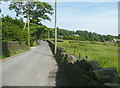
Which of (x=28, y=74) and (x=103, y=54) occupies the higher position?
(x=103, y=54)

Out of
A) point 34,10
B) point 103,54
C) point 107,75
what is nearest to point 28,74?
point 103,54

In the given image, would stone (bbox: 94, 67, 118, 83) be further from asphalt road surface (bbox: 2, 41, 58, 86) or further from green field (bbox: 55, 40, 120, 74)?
asphalt road surface (bbox: 2, 41, 58, 86)

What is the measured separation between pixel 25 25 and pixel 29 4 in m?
7.08

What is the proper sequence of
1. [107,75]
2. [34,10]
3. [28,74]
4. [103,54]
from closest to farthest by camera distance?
[107,75], [103,54], [28,74], [34,10]

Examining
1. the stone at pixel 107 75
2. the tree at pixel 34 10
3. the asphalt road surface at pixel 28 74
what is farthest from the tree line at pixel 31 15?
the stone at pixel 107 75

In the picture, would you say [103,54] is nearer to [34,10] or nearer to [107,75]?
[107,75]

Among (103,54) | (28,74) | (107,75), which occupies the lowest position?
(28,74)

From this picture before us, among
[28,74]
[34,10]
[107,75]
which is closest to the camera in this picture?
[107,75]

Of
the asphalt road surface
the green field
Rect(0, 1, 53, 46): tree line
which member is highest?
Rect(0, 1, 53, 46): tree line

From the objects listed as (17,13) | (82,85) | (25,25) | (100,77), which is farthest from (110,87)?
(17,13)

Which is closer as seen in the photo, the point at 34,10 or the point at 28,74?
the point at 28,74

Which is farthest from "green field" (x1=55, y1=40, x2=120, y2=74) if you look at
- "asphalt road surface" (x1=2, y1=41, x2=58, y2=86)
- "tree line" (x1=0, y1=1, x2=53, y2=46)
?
"tree line" (x1=0, y1=1, x2=53, y2=46)

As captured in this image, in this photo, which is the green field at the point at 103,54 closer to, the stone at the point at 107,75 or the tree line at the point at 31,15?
the stone at the point at 107,75

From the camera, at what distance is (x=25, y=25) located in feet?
163
